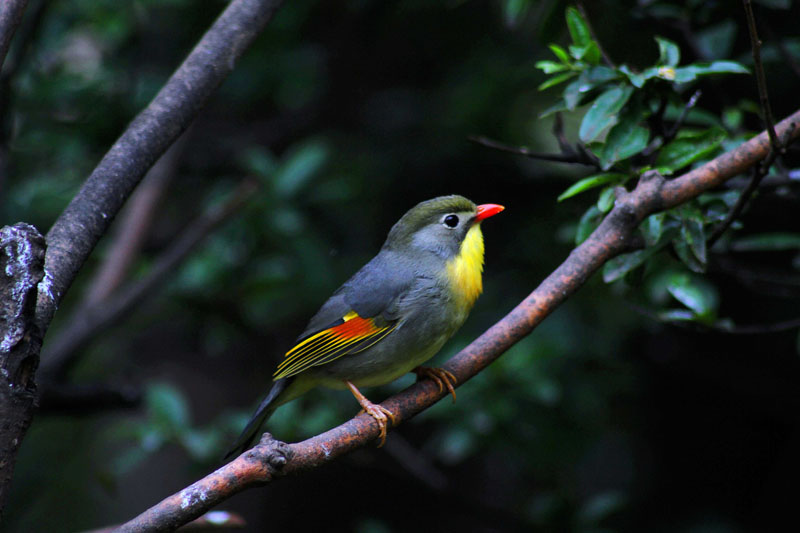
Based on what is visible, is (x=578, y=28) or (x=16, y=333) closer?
(x=16, y=333)

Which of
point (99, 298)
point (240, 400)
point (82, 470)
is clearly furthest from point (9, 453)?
point (82, 470)

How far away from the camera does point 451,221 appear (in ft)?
11.8

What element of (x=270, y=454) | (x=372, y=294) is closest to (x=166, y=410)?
(x=372, y=294)

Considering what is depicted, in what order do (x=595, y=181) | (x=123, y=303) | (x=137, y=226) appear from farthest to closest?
(x=137, y=226) → (x=123, y=303) → (x=595, y=181)

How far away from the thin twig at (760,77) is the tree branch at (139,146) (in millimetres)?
1609

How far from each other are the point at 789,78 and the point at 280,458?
10.8 feet

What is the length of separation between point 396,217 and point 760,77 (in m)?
3.22

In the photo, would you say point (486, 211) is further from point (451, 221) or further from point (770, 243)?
point (770, 243)

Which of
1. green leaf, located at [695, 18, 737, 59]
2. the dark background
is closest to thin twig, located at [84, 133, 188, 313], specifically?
the dark background

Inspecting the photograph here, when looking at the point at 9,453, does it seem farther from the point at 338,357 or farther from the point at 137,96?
the point at 137,96

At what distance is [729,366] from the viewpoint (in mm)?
4418

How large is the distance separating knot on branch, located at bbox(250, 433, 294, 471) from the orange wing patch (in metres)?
1.15

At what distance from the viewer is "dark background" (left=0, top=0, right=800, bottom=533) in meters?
4.20

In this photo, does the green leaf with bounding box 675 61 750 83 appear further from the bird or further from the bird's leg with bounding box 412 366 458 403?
the bird's leg with bounding box 412 366 458 403
